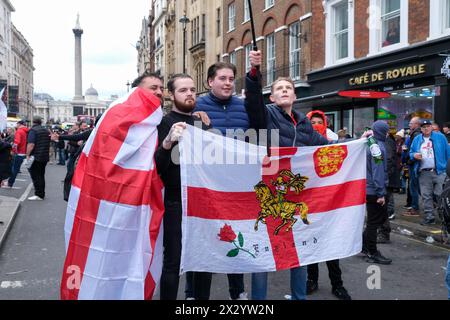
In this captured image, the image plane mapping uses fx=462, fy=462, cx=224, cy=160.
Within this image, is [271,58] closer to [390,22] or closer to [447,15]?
[390,22]

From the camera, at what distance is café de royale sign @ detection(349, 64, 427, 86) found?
13289 mm

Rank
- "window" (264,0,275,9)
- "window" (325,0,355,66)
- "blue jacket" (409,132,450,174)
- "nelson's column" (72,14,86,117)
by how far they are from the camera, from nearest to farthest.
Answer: "blue jacket" (409,132,450,174) < "window" (325,0,355,66) < "window" (264,0,275,9) < "nelson's column" (72,14,86,117)

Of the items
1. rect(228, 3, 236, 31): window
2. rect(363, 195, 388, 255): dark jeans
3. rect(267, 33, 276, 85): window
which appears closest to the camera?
rect(363, 195, 388, 255): dark jeans

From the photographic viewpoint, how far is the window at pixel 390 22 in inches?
568

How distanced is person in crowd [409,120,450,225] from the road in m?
1.60

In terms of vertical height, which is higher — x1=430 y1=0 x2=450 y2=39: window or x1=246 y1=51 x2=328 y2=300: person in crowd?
x1=430 y1=0 x2=450 y2=39: window

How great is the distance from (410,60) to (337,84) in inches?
160

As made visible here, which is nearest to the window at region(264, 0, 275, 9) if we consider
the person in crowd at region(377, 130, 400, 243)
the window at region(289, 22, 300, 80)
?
the window at region(289, 22, 300, 80)

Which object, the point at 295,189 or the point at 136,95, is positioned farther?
the point at 295,189

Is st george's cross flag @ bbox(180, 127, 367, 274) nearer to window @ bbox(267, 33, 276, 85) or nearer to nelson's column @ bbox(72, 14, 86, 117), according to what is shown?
window @ bbox(267, 33, 276, 85)

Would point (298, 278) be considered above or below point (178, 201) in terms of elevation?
below

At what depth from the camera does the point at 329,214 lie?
4.00 m
